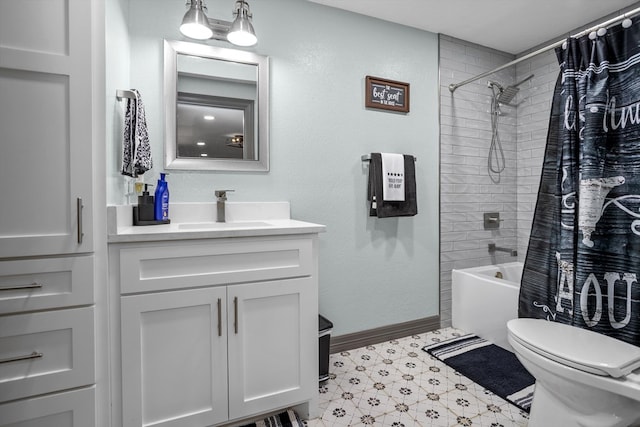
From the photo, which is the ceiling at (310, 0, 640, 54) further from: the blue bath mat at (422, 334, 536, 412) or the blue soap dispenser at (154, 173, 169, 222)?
the blue bath mat at (422, 334, 536, 412)

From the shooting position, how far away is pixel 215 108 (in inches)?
77.0

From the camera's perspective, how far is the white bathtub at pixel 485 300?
227cm

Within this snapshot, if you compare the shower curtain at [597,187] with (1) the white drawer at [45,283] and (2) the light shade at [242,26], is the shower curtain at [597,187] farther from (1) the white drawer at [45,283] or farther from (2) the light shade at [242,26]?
(1) the white drawer at [45,283]

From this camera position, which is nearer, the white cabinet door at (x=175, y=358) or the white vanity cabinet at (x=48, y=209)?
the white vanity cabinet at (x=48, y=209)

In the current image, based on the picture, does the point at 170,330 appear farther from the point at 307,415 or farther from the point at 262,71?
the point at 262,71

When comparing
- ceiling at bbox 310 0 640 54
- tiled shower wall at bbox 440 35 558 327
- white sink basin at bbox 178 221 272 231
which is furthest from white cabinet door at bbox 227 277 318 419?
ceiling at bbox 310 0 640 54

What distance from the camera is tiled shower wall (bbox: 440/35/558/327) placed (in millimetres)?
2648

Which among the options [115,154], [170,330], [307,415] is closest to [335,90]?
[115,154]

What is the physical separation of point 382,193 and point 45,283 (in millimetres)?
1805

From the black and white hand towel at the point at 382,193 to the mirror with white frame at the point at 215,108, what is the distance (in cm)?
72

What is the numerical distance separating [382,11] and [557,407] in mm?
2379

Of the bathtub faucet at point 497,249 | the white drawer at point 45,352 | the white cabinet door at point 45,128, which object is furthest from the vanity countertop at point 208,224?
the bathtub faucet at point 497,249

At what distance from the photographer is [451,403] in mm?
1715

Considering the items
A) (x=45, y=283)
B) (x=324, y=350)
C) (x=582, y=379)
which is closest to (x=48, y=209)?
(x=45, y=283)
